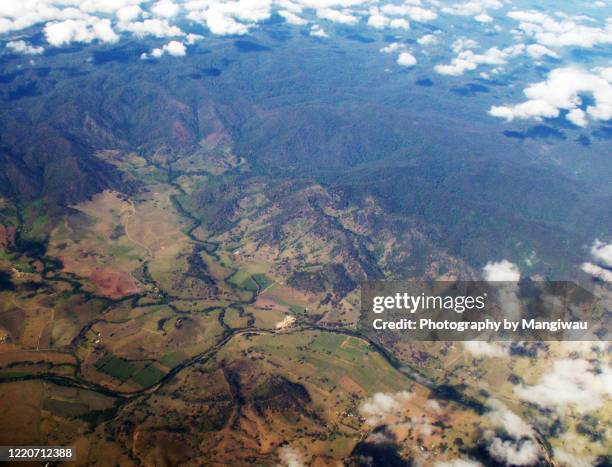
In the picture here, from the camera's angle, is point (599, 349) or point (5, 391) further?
point (599, 349)

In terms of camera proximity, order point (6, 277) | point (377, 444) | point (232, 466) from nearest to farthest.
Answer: point (232, 466) → point (377, 444) → point (6, 277)

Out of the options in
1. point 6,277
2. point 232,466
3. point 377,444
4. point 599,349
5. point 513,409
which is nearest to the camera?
point 232,466

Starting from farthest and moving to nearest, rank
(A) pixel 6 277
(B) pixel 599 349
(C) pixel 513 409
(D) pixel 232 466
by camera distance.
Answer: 1. (A) pixel 6 277
2. (B) pixel 599 349
3. (C) pixel 513 409
4. (D) pixel 232 466

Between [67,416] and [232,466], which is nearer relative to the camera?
[232,466]

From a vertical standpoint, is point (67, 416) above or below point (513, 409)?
above

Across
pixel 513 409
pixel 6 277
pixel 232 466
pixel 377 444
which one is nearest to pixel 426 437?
pixel 377 444

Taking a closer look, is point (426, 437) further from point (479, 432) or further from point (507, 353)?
point (507, 353)

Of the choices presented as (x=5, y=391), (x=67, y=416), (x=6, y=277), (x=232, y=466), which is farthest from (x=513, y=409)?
(x=6, y=277)

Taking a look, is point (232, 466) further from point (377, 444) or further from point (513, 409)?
Answer: point (513, 409)

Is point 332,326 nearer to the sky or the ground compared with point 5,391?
nearer to the ground
